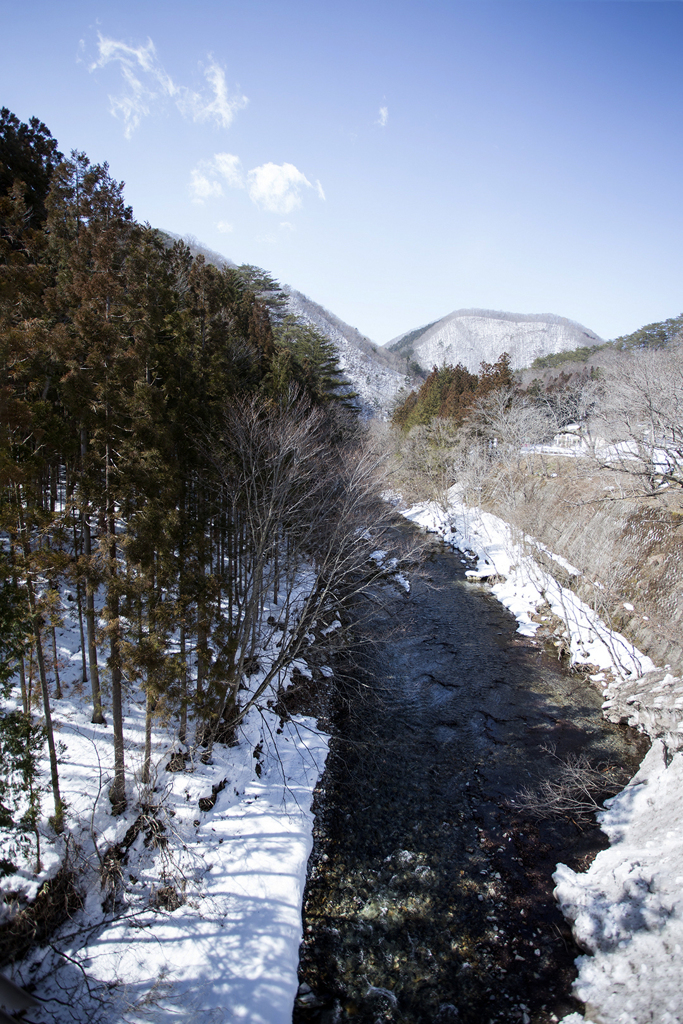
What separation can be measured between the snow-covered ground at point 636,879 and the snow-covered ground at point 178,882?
4470 millimetres

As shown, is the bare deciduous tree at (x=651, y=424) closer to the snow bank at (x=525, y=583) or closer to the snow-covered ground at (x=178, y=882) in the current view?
the snow bank at (x=525, y=583)

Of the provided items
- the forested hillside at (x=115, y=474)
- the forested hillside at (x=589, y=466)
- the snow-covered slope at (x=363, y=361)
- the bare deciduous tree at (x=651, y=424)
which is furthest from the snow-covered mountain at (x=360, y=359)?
the forested hillside at (x=115, y=474)

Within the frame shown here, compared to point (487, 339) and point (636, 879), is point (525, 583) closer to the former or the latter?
Result: point (636, 879)

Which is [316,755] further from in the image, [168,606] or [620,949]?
[620,949]

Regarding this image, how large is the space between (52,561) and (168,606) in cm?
222

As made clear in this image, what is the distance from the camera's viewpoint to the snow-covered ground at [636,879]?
6043mm

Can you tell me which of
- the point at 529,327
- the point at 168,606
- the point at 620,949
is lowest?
the point at 620,949

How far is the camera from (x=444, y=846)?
8.88 meters

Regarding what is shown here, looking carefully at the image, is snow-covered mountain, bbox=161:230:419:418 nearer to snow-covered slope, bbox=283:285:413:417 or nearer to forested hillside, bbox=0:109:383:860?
snow-covered slope, bbox=283:285:413:417

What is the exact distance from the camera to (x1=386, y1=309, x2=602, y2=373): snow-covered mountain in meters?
124

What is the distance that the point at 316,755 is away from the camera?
448 inches

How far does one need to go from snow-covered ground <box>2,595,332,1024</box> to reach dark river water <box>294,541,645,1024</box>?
551mm

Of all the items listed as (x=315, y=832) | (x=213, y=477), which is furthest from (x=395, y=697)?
(x=213, y=477)

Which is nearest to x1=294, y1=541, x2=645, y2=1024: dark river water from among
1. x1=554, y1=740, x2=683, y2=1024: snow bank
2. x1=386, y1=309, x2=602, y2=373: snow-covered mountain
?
x1=554, y1=740, x2=683, y2=1024: snow bank
